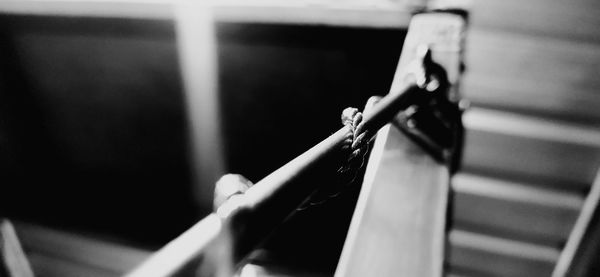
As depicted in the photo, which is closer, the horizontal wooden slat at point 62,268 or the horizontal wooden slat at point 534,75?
the horizontal wooden slat at point 534,75

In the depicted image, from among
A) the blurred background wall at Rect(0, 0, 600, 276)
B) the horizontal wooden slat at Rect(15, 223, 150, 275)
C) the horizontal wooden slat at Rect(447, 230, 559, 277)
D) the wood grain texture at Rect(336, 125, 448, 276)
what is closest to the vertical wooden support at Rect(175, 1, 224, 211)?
the blurred background wall at Rect(0, 0, 600, 276)

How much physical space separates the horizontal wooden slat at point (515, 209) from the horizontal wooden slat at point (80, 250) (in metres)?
3.06

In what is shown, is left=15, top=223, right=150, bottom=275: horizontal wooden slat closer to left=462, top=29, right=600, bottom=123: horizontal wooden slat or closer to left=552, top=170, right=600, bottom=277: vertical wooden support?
left=462, top=29, right=600, bottom=123: horizontal wooden slat

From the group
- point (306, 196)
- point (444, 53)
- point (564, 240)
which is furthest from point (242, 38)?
point (564, 240)

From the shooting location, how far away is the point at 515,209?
2.36m

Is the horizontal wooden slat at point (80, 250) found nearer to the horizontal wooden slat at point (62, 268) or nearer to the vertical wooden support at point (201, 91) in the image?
the horizontal wooden slat at point (62, 268)

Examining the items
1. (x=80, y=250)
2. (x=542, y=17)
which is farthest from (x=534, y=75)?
(x=80, y=250)

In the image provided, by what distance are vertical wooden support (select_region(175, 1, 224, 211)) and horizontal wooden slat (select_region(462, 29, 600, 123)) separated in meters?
1.56

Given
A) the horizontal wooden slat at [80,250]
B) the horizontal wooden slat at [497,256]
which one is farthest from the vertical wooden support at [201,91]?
the horizontal wooden slat at [497,256]

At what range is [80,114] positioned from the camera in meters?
3.08

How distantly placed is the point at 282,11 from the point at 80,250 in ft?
11.5

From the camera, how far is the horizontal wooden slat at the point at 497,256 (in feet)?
7.96

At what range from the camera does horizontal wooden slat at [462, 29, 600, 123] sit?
1.97 metres

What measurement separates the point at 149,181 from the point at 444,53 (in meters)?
2.72
